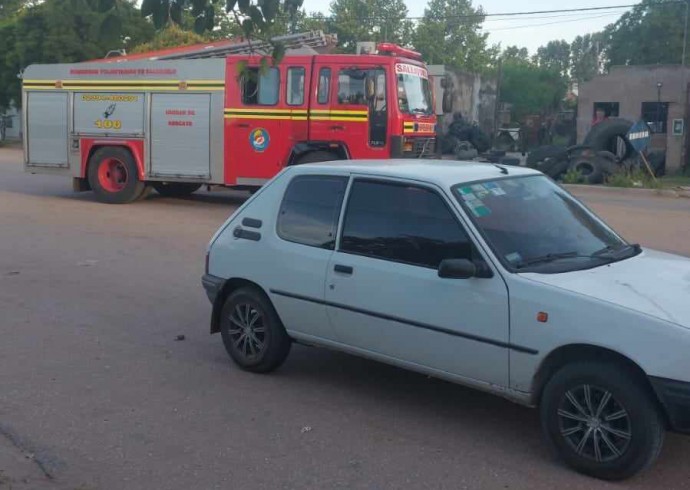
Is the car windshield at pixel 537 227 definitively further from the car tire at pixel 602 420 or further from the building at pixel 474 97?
the building at pixel 474 97

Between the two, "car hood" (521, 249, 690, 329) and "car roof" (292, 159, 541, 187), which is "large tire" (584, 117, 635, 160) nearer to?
"car roof" (292, 159, 541, 187)

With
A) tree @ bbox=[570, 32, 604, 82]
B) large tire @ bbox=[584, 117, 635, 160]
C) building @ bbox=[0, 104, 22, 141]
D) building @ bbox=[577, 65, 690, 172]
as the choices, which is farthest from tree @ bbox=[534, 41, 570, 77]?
large tire @ bbox=[584, 117, 635, 160]

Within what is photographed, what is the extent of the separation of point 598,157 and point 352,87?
9.36 m

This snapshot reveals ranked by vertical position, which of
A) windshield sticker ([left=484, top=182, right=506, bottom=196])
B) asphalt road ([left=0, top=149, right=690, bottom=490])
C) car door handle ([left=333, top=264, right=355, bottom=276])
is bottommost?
asphalt road ([left=0, top=149, right=690, bottom=490])

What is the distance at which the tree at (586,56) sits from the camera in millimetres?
81312

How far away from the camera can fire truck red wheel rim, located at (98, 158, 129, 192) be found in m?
17.7

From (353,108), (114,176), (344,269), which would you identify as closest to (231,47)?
(114,176)

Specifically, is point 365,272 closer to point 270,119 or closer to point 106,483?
point 106,483

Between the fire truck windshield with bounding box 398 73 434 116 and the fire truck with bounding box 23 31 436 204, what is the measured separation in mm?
26

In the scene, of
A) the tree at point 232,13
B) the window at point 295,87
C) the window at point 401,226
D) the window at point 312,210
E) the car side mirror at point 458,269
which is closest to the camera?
the tree at point 232,13

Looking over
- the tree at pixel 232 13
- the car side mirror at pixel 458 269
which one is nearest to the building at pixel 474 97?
the car side mirror at pixel 458 269

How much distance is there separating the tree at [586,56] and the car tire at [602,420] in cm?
6321

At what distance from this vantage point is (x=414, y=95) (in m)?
16.2

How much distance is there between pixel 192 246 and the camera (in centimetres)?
1259
